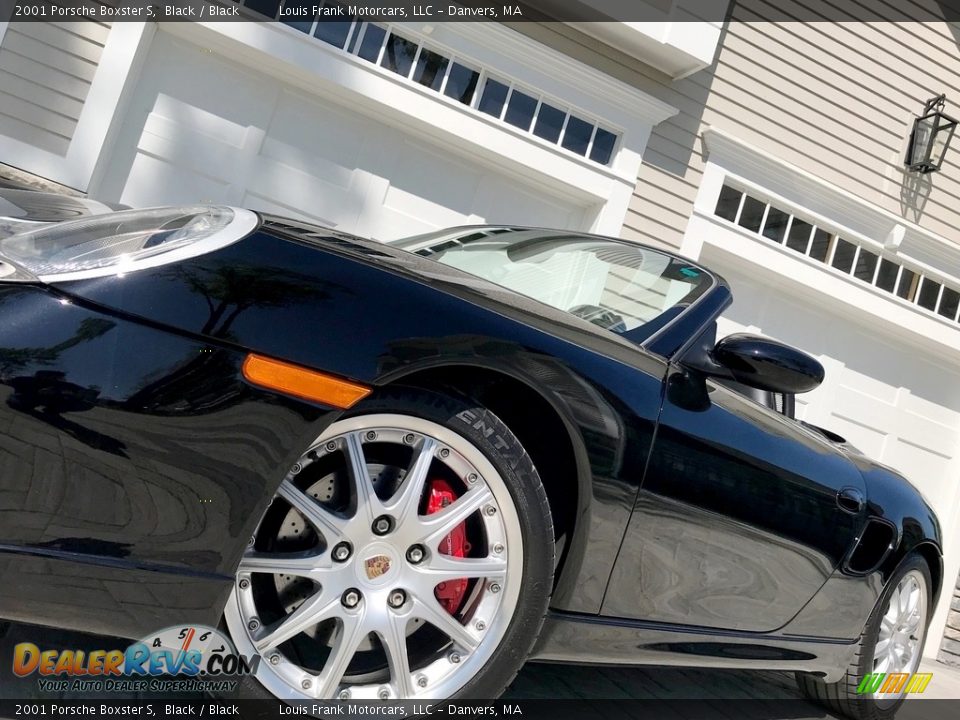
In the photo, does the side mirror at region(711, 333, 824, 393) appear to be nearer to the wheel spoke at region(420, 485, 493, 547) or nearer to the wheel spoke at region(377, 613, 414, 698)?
the wheel spoke at region(420, 485, 493, 547)

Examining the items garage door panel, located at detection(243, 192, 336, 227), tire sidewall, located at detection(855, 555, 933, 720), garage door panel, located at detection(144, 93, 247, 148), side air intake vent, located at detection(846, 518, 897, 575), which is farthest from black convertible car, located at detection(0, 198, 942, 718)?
garage door panel, located at detection(144, 93, 247, 148)

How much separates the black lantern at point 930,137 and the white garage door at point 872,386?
141cm

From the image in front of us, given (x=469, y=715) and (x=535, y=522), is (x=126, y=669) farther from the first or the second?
(x=535, y=522)

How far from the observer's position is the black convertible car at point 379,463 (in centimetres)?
119

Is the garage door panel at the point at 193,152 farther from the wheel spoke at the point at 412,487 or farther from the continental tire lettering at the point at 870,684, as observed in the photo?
the continental tire lettering at the point at 870,684

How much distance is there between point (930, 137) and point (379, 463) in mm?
6797

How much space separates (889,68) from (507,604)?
6845 mm

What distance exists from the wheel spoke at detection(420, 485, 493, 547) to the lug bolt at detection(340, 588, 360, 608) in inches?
6.1

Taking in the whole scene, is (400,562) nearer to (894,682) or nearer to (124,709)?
(124,709)

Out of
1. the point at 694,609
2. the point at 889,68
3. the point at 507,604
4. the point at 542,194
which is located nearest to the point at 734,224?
the point at 542,194

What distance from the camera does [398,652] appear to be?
147cm

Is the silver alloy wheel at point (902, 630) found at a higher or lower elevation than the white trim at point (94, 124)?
lower

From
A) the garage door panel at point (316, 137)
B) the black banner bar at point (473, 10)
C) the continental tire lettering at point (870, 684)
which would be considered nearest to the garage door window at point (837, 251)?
the black banner bar at point (473, 10)

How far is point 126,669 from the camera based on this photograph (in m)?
1.41
